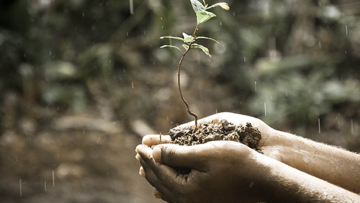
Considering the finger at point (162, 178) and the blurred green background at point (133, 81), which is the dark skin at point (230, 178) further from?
the blurred green background at point (133, 81)

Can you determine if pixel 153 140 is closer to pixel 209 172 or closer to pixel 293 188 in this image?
pixel 209 172

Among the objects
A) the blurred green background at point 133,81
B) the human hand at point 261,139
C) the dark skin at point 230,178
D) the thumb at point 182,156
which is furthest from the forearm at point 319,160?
the blurred green background at point 133,81

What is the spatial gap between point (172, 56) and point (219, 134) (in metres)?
4.46

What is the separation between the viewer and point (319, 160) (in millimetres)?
1797

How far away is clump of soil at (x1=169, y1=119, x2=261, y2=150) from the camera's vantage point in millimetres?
1615

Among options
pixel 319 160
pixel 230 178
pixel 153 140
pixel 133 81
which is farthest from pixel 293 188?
pixel 133 81

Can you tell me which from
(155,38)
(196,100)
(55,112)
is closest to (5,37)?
(55,112)

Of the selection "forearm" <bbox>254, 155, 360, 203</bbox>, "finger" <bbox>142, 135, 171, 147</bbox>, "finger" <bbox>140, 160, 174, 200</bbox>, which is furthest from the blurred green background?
"forearm" <bbox>254, 155, 360, 203</bbox>

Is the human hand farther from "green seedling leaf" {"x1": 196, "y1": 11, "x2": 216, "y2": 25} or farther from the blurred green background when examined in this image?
the blurred green background

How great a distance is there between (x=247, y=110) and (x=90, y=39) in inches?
132

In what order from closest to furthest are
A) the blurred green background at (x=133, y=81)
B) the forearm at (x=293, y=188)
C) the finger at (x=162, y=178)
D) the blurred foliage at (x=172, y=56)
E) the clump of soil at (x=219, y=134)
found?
the forearm at (x=293, y=188), the finger at (x=162, y=178), the clump of soil at (x=219, y=134), the blurred green background at (x=133, y=81), the blurred foliage at (x=172, y=56)

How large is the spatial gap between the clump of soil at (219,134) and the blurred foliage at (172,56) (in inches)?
121

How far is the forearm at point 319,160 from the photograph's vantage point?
1.76 meters

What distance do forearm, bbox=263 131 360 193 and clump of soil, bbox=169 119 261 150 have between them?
14 cm
